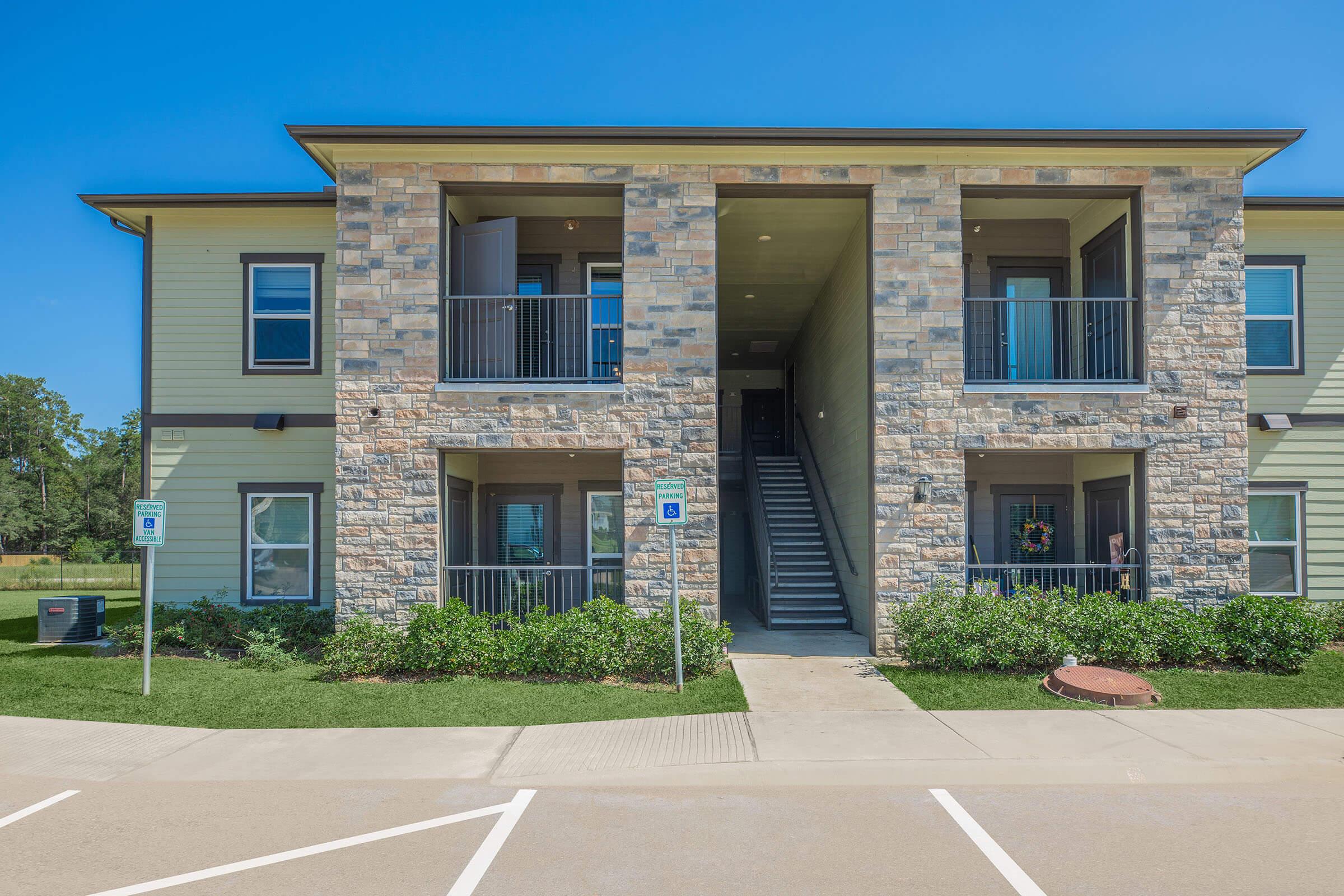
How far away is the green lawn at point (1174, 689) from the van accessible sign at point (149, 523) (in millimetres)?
8320

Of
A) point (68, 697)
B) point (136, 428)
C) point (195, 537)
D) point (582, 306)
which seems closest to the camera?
point (68, 697)

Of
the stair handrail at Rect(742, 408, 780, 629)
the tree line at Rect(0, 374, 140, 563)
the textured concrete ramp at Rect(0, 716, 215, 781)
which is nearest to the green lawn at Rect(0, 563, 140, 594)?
the tree line at Rect(0, 374, 140, 563)

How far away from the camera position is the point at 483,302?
1258cm

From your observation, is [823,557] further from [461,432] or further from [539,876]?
[539,876]

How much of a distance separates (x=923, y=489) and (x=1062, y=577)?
14.4 feet

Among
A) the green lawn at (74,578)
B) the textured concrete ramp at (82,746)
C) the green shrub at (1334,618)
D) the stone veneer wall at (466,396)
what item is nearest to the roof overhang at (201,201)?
the stone veneer wall at (466,396)

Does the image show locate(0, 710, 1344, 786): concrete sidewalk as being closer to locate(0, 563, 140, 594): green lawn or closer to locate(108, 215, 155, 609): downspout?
locate(108, 215, 155, 609): downspout

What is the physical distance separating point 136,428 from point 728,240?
68.6 m

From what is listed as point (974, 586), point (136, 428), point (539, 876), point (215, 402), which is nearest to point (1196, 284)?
point (974, 586)

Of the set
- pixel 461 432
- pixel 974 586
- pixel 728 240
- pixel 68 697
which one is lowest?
pixel 68 697

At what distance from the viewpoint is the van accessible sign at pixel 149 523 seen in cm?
972

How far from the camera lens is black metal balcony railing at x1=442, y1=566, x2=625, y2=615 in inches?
481

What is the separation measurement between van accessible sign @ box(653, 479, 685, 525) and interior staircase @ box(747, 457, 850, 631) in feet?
16.5

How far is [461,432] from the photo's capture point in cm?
1169
